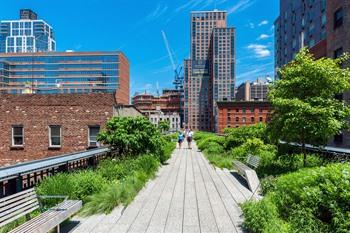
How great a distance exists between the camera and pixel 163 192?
9.52m

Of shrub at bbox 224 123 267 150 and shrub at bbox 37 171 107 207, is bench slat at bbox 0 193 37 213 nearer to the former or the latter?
shrub at bbox 37 171 107 207

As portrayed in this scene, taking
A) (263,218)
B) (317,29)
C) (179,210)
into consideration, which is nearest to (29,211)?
(179,210)

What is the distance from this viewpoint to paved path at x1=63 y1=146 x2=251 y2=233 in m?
6.24

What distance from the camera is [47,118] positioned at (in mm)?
20438

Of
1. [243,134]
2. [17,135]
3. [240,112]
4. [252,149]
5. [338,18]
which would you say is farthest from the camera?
[240,112]

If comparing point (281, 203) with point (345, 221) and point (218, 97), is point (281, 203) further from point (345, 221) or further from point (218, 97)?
point (218, 97)

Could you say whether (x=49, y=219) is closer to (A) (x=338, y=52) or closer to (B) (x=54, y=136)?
(B) (x=54, y=136)

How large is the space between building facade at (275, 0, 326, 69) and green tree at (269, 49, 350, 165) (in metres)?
43.1

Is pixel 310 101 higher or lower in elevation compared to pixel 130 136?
higher

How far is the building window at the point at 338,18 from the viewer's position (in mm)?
28953

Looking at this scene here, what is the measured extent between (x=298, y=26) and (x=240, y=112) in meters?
44.6

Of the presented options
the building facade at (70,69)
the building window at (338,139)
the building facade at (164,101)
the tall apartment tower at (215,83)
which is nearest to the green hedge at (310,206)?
the building window at (338,139)

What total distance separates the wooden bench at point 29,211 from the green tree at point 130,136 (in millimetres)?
7361

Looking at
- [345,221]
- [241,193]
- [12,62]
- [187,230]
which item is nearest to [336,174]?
[345,221]
